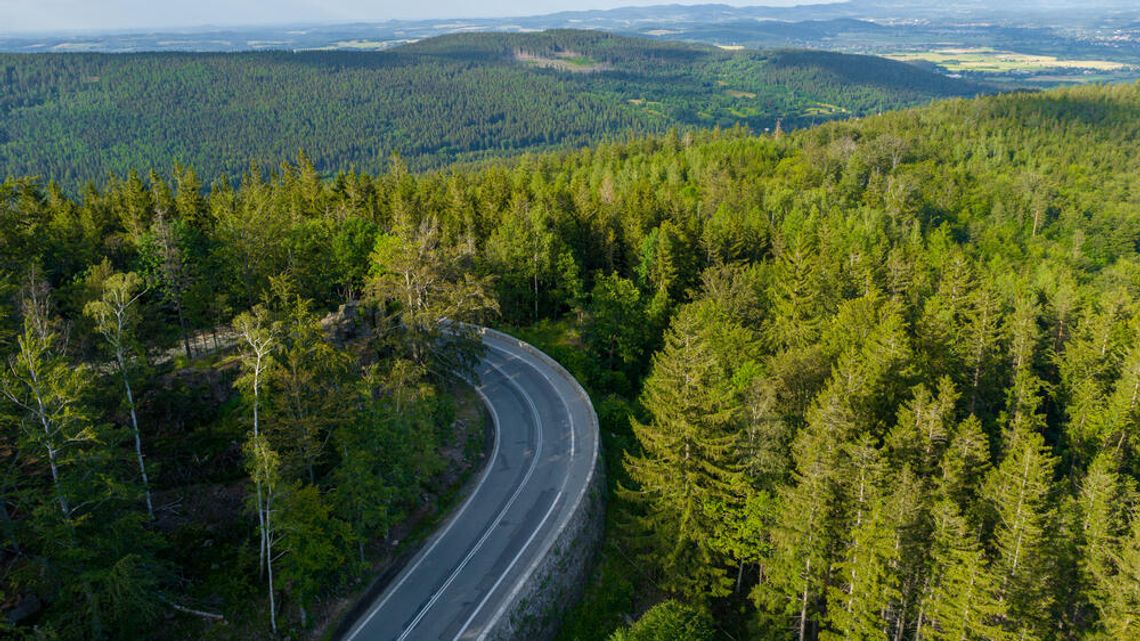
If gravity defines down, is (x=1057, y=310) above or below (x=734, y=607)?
above

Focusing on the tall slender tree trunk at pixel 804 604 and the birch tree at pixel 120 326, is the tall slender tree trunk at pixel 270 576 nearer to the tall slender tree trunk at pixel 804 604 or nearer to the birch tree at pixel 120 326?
the birch tree at pixel 120 326

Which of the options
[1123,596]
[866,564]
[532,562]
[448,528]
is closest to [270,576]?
[448,528]

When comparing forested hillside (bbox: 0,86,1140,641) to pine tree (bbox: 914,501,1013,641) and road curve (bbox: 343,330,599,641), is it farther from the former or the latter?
road curve (bbox: 343,330,599,641)

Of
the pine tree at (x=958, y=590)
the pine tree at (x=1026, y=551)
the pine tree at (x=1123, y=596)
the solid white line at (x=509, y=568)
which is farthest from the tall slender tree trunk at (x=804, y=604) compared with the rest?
the solid white line at (x=509, y=568)

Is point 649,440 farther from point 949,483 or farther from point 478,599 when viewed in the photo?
point 949,483

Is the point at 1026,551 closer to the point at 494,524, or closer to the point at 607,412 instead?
the point at 494,524

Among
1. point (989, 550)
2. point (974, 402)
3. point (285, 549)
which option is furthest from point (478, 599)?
point (974, 402)

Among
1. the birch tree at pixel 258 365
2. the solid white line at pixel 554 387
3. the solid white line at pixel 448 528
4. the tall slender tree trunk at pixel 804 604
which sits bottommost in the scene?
the tall slender tree trunk at pixel 804 604
